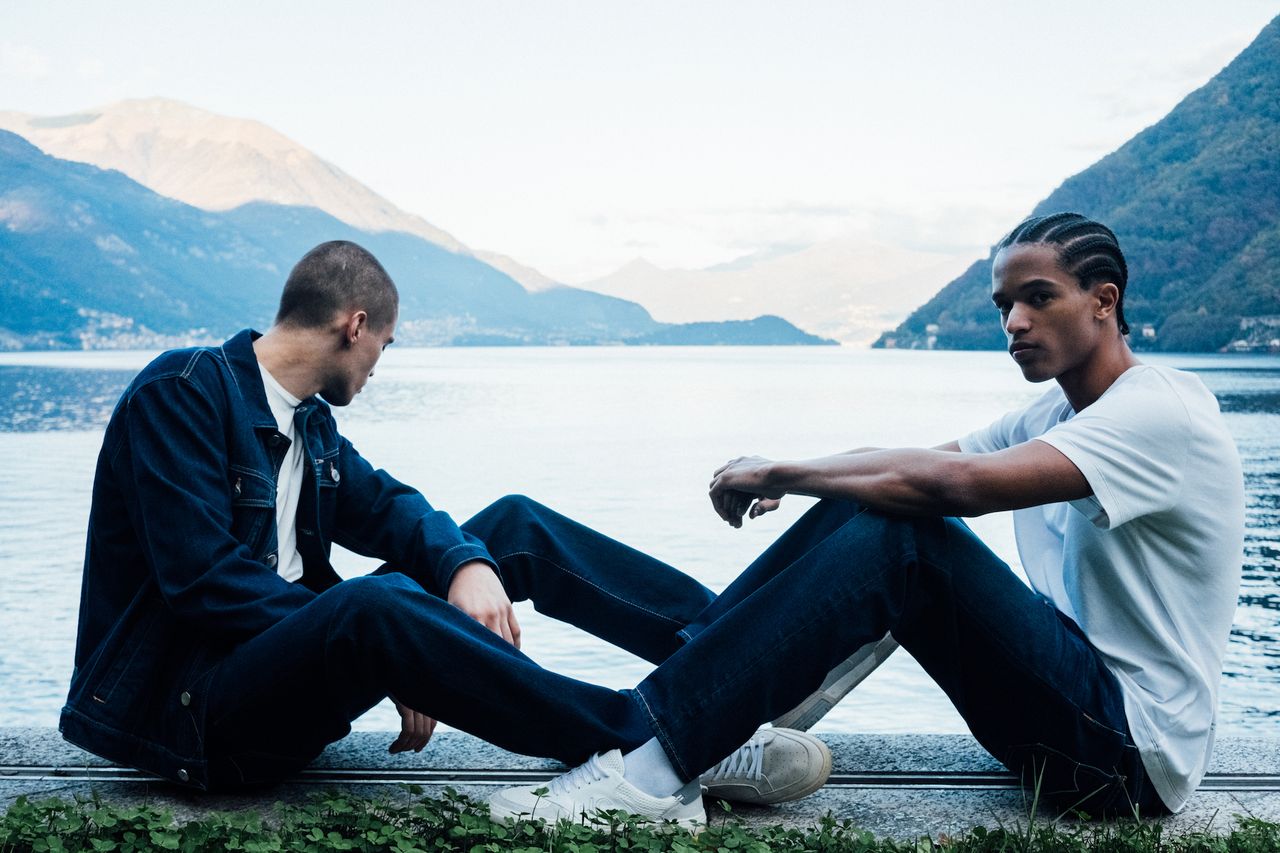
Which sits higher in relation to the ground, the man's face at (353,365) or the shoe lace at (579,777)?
the man's face at (353,365)

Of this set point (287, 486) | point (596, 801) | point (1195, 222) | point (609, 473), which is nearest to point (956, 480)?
point (596, 801)

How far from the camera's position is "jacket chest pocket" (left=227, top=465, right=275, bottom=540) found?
2.76 meters

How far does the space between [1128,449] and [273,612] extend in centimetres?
189

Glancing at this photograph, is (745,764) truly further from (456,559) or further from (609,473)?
(609,473)

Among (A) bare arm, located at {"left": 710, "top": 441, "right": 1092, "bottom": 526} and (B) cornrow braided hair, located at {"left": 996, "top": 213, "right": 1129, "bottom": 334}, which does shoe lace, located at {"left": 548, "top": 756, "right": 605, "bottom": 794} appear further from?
(B) cornrow braided hair, located at {"left": 996, "top": 213, "right": 1129, "bottom": 334}

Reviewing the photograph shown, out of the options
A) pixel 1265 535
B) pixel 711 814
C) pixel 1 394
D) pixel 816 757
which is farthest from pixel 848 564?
pixel 1 394

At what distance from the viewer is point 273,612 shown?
2.65m

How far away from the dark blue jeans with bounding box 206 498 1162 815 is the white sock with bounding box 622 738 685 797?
39 millimetres

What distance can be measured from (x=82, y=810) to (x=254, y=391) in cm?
102

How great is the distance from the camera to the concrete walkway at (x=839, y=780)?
283 cm

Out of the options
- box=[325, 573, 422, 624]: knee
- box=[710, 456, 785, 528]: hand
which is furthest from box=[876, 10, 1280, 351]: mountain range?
box=[325, 573, 422, 624]: knee

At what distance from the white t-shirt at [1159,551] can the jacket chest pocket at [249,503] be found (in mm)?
1773

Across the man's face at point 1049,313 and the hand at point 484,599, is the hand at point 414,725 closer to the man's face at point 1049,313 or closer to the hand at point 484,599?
the hand at point 484,599

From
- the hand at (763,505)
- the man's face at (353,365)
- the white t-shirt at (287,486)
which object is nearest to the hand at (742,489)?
the hand at (763,505)
